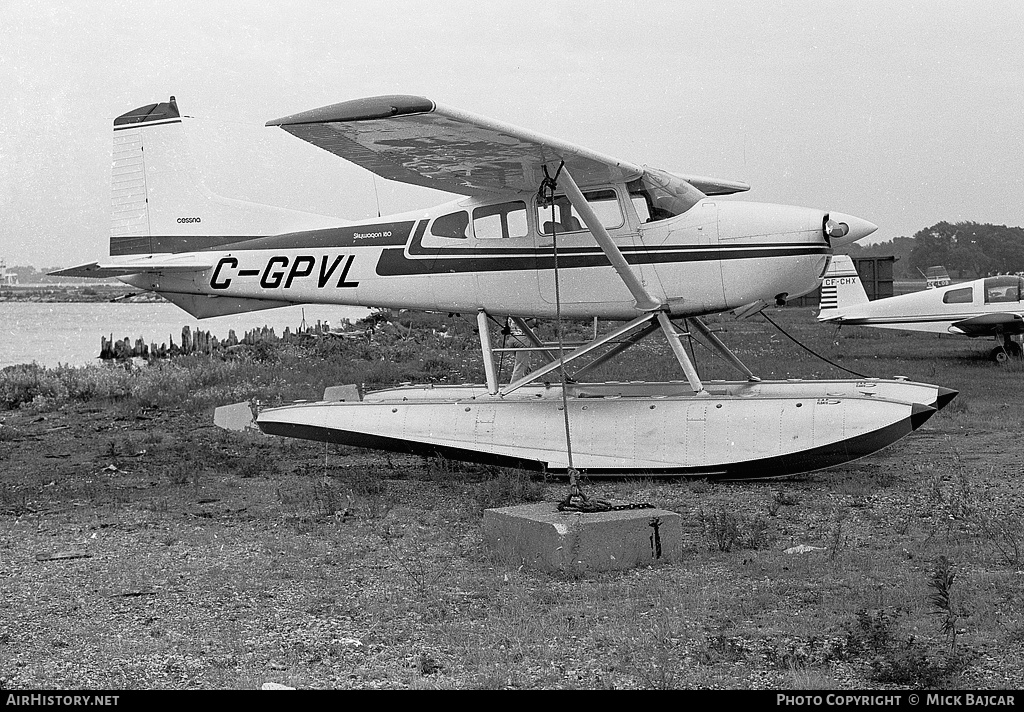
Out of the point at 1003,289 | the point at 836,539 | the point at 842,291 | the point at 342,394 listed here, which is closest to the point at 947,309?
the point at 1003,289

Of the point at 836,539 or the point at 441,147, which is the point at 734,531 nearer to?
the point at 836,539

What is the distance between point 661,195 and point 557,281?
5.81 ft

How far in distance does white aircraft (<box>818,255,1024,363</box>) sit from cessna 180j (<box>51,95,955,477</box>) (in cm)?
1156

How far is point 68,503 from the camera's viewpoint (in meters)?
8.34

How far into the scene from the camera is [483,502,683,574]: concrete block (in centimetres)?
579

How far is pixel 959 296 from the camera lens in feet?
76.2

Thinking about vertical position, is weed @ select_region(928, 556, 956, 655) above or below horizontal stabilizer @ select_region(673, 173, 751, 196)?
below

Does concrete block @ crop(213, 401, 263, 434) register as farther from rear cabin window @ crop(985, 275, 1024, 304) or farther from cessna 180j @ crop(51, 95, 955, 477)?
rear cabin window @ crop(985, 275, 1024, 304)

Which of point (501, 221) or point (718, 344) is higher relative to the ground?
point (501, 221)

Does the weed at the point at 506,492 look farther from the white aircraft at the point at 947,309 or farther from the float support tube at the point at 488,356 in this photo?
the white aircraft at the point at 947,309

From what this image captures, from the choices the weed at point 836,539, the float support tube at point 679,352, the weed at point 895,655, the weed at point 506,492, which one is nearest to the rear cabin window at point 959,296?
the float support tube at point 679,352

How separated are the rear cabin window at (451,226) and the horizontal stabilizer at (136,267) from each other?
2739 mm

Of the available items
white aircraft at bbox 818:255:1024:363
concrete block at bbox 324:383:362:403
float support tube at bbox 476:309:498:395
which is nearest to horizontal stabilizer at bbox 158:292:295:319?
concrete block at bbox 324:383:362:403

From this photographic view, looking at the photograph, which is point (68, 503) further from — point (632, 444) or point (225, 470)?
point (632, 444)
